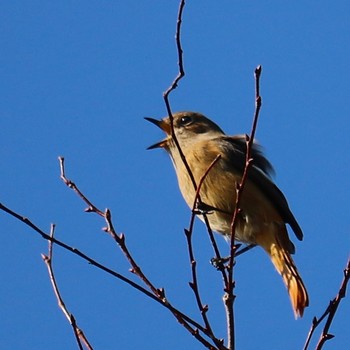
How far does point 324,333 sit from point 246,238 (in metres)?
2.86

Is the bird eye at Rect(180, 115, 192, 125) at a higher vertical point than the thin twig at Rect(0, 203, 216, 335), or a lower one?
higher

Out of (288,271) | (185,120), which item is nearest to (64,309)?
(288,271)

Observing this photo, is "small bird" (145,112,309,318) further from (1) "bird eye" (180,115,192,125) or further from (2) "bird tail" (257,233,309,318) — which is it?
(1) "bird eye" (180,115,192,125)

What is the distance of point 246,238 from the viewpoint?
6070 millimetres

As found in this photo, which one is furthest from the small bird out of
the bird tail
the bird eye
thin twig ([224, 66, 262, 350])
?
thin twig ([224, 66, 262, 350])

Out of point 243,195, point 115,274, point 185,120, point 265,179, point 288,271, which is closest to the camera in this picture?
point 115,274

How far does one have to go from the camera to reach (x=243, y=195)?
6176 mm

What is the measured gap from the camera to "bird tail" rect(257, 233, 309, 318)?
5.02 metres

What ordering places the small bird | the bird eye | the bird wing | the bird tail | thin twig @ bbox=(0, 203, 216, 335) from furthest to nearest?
the bird eye < the bird wing < the small bird < the bird tail < thin twig @ bbox=(0, 203, 216, 335)

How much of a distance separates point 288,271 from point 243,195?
0.88m

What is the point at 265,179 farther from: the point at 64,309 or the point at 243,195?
the point at 64,309

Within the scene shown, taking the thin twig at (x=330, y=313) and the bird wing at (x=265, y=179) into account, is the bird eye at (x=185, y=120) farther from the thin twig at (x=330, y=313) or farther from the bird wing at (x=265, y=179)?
the thin twig at (x=330, y=313)

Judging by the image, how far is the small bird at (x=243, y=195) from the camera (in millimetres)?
6047

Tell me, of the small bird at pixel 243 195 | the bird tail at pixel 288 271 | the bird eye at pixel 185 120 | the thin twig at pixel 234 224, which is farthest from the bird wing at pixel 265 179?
the thin twig at pixel 234 224
